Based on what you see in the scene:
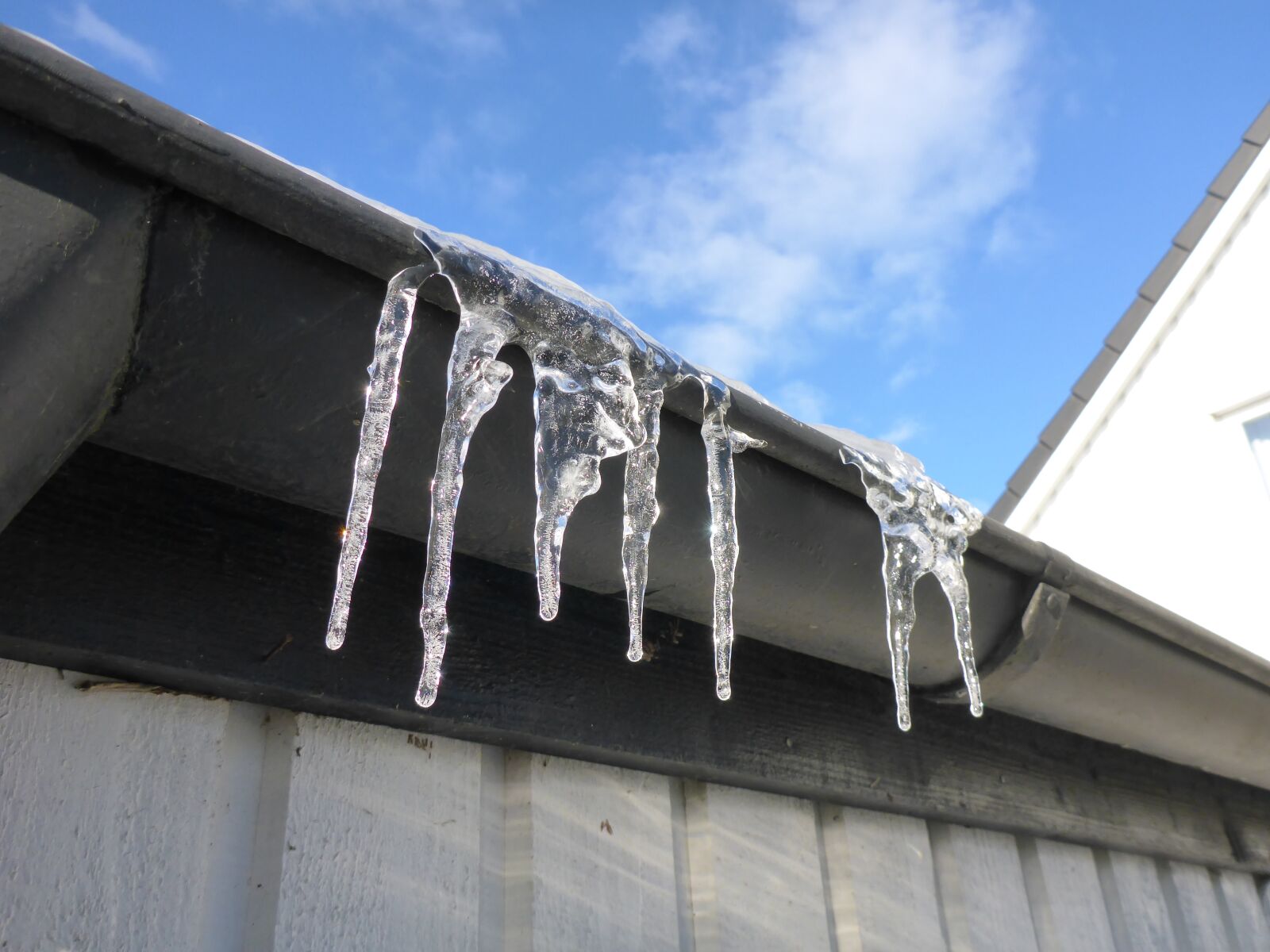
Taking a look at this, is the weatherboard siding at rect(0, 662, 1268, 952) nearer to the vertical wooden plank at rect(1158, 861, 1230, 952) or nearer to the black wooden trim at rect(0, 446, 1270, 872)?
the black wooden trim at rect(0, 446, 1270, 872)

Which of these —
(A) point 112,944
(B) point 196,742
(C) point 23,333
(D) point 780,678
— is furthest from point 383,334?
(D) point 780,678

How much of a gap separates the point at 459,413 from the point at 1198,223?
6.98m

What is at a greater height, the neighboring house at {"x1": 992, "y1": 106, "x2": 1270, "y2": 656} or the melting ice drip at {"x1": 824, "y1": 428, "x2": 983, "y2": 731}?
the neighboring house at {"x1": 992, "y1": 106, "x2": 1270, "y2": 656}

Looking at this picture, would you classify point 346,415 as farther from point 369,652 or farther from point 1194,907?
point 1194,907

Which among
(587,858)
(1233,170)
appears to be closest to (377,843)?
(587,858)

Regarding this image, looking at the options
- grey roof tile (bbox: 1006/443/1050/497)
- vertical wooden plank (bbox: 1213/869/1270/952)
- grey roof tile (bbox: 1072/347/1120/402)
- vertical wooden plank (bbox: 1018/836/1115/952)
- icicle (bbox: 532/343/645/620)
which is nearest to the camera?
icicle (bbox: 532/343/645/620)

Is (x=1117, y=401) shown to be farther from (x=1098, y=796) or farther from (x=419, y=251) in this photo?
(x=419, y=251)

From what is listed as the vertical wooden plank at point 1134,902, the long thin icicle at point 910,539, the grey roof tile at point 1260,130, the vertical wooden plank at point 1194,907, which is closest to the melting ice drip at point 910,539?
the long thin icicle at point 910,539

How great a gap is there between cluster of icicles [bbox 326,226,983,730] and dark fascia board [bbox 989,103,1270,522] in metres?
6.36

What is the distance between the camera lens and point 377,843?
1.06 meters

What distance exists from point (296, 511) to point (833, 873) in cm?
105

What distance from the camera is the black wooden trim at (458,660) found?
2.86 ft

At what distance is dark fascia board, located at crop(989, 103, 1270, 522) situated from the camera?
640cm

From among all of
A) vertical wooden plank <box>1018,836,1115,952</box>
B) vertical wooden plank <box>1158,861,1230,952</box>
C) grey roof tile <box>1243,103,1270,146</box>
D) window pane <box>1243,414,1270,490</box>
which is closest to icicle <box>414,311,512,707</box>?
vertical wooden plank <box>1018,836,1115,952</box>
